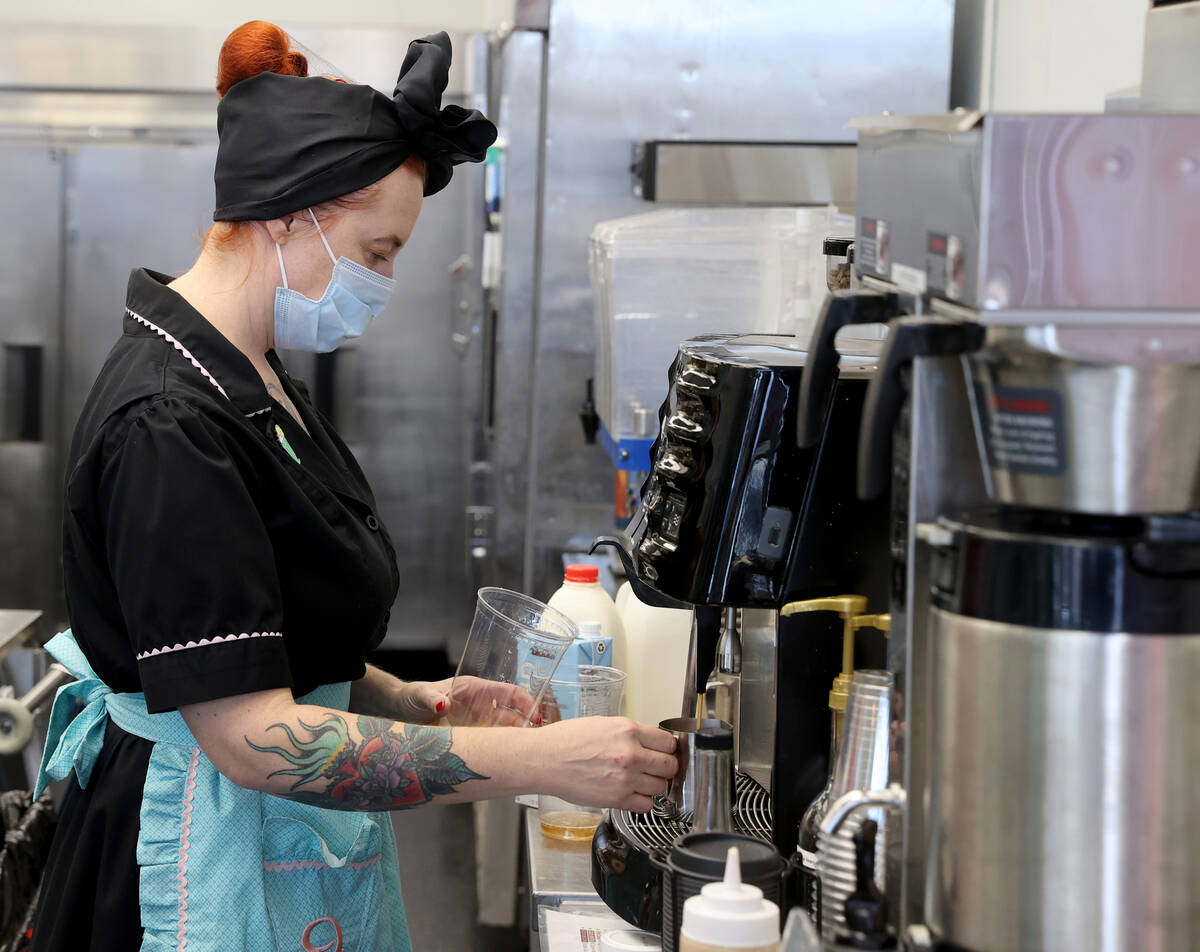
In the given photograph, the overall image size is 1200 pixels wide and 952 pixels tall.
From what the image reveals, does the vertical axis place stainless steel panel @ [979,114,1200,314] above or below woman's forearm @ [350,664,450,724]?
above

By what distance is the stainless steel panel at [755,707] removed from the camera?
151 centimetres

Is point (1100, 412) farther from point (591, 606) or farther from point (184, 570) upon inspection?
point (591, 606)

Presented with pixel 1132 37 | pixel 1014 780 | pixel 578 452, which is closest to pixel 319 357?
pixel 578 452

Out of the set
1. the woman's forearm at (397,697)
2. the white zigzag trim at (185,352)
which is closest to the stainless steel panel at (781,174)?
the woman's forearm at (397,697)

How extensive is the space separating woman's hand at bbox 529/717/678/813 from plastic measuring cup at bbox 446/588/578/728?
141 millimetres

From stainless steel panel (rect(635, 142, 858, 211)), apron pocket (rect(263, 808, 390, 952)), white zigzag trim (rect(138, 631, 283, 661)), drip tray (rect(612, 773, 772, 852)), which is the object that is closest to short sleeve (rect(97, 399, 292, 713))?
white zigzag trim (rect(138, 631, 283, 661))

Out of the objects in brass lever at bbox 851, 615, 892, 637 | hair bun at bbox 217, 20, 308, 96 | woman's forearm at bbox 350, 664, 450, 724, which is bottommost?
woman's forearm at bbox 350, 664, 450, 724

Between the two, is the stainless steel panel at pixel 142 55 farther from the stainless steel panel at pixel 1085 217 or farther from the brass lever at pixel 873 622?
the stainless steel panel at pixel 1085 217

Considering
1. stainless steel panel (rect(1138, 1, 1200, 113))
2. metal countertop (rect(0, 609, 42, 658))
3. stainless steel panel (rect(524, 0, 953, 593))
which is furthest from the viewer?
stainless steel panel (rect(524, 0, 953, 593))

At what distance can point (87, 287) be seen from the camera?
15.1ft

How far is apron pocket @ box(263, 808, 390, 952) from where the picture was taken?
142 cm

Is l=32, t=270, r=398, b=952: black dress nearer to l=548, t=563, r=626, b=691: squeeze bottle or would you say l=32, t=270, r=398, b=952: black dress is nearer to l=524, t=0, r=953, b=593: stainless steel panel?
l=548, t=563, r=626, b=691: squeeze bottle

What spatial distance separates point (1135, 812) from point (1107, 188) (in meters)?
0.37

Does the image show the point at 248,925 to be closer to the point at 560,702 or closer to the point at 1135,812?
the point at 560,702
